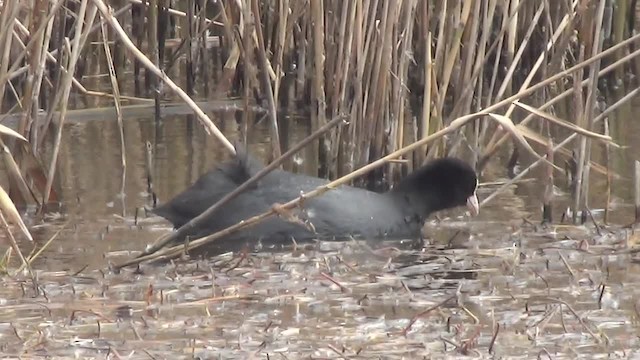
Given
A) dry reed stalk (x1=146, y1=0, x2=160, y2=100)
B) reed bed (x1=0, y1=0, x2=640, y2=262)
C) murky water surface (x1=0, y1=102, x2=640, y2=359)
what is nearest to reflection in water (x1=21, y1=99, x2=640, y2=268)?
murky water surface (x1=0, y1=102, x2=640, y2=359)

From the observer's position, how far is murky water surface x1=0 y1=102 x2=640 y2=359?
3.70 m

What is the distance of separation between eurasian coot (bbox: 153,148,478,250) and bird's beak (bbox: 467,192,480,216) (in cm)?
9

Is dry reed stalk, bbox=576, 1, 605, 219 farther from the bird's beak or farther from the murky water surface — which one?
the bird's beak

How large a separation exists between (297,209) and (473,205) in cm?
75

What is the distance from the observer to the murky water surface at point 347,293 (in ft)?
12.1

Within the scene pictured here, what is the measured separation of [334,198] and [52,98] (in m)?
1.11

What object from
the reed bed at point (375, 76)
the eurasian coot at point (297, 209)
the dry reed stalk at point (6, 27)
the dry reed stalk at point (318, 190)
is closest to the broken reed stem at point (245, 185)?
the dry reed stalk at point (318, 190)

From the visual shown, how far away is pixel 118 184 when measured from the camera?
6184mm

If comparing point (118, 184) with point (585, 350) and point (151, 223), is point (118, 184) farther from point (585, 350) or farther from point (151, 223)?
point (585, 350)

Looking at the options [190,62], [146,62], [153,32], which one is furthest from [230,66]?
[146,62]

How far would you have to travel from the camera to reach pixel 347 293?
4.32 metres

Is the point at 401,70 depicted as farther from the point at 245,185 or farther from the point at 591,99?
the point at 245,185

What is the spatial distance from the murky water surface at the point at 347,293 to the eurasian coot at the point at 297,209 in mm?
105

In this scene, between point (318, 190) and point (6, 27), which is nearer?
point (318, 190)
